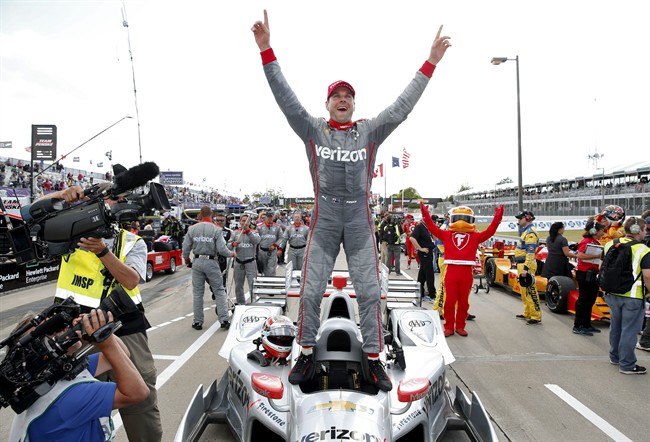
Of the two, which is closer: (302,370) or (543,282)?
(302,370)

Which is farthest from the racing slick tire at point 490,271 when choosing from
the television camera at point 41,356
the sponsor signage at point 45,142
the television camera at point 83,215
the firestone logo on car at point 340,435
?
the sponsor signage at point 45,142

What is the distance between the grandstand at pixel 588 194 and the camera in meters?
27.1

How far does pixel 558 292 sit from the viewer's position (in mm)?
8109

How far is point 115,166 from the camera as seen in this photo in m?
2.37

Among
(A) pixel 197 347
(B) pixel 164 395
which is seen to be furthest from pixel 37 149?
(B) pixel 164 395

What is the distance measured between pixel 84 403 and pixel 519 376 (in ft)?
15.5

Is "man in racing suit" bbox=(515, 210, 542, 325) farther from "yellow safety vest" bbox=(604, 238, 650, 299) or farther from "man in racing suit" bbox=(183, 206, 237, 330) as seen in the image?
"man in racing suit" bbox=(183, 206, 237, 330)

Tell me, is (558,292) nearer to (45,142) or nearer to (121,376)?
(121,376)

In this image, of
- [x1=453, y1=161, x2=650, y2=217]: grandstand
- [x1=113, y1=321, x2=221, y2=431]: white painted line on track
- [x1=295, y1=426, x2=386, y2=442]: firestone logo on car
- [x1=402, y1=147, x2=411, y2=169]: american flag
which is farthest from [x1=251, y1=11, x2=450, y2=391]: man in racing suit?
[x1=402, y1=147, x2=411, y2=169]: american flag

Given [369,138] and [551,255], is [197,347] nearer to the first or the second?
[369,138]

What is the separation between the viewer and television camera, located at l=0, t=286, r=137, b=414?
1.72 meters

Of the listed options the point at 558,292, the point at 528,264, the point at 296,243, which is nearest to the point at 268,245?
the point at 296,243

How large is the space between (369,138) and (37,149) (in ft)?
73.5

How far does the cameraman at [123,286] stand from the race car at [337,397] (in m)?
0.28
